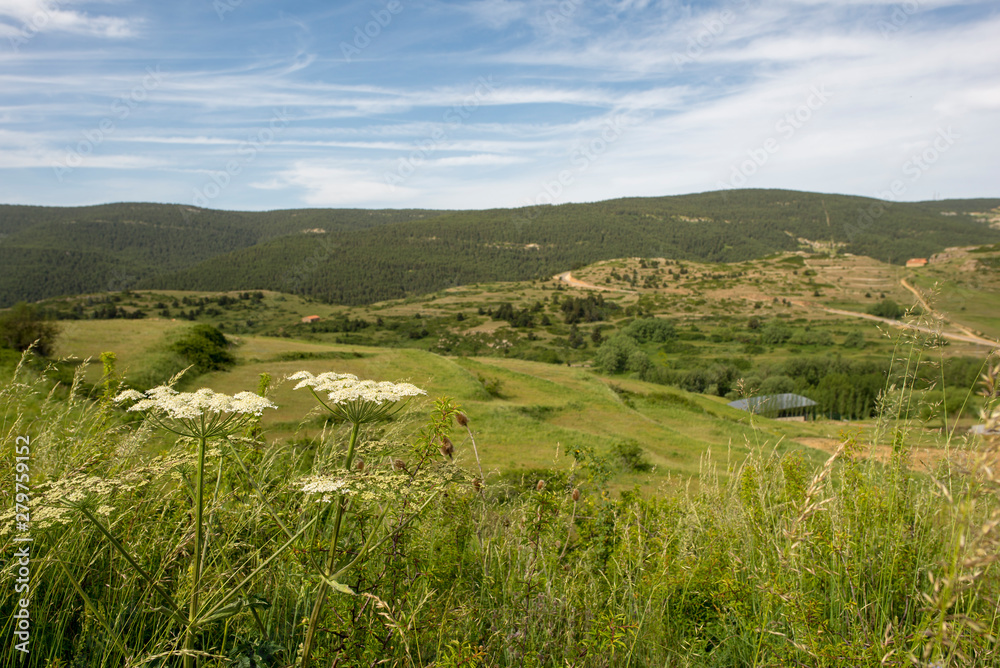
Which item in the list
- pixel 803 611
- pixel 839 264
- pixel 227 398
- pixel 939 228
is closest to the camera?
pixel 227 398

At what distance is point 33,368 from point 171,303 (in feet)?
316

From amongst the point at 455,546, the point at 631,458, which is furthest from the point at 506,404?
the point at 455,546

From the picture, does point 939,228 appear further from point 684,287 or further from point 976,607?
point 976,607

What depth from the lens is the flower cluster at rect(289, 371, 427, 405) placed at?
1823mm

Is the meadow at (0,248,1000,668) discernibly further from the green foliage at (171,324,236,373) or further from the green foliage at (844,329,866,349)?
the green foliage at (844,329,866,349)

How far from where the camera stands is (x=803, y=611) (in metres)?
2.04

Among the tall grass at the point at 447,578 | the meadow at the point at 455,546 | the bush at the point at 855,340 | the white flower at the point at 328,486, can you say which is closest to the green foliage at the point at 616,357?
the bush at the point at 855,340

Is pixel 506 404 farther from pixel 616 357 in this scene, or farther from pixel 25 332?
pixel 616 357

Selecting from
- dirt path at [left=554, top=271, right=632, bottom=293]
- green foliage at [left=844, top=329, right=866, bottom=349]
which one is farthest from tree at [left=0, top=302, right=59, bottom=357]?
dirt path at [left=554, top=271, right=632, bottom=293]

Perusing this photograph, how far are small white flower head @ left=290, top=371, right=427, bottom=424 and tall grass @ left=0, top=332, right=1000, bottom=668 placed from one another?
0.18 meters

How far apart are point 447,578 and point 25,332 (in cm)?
1975

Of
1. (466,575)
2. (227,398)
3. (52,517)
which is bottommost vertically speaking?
(466,575)

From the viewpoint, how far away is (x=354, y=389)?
6.14ft

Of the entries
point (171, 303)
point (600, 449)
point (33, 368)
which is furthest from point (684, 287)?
point (33, 368)
